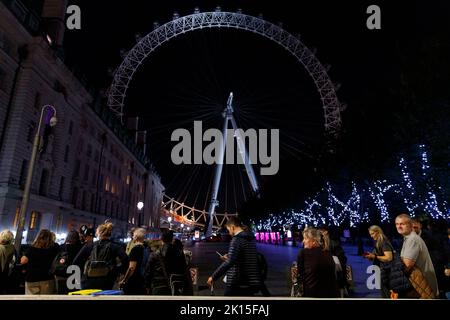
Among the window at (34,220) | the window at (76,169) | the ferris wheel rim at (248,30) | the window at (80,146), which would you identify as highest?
the ferris wheel rim at (248,30)

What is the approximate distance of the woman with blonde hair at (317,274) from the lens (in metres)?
4.97

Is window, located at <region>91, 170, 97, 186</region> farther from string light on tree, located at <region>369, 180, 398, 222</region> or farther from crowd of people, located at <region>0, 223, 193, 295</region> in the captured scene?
crowd of people, located at <region>0, 223, 193, 295</region>

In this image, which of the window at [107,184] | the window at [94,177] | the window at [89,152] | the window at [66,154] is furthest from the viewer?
the window at [107,184]

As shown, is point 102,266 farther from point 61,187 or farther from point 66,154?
point 66,154

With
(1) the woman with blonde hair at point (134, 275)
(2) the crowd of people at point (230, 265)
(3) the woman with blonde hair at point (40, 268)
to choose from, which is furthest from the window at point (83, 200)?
(1) the woman with blonde hair at point (134, 275)

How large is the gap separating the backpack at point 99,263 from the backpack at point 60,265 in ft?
3.40

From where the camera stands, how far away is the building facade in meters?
30.2

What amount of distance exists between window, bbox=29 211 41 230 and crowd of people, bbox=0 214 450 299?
28.7m

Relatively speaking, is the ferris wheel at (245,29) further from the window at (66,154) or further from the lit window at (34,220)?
the lit window at (34,220)

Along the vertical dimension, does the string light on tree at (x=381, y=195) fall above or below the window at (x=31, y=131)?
below

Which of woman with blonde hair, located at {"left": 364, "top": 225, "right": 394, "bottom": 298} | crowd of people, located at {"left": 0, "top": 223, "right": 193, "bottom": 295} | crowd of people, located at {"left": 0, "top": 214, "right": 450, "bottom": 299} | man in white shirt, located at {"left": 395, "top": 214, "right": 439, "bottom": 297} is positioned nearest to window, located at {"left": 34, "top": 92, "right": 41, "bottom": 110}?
crowd of people, located at {"left": 0, "top": 214, "right": 450, "bottom": 299}

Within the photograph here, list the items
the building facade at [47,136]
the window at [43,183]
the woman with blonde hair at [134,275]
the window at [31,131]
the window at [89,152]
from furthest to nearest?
the window at [89,152]
the window at [43,183]
the window at [31,131]
the building facade at [47,136]
the woman with blonde hair at [134,275]

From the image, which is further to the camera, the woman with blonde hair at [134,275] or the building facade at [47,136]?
the building facade at [47,136]
